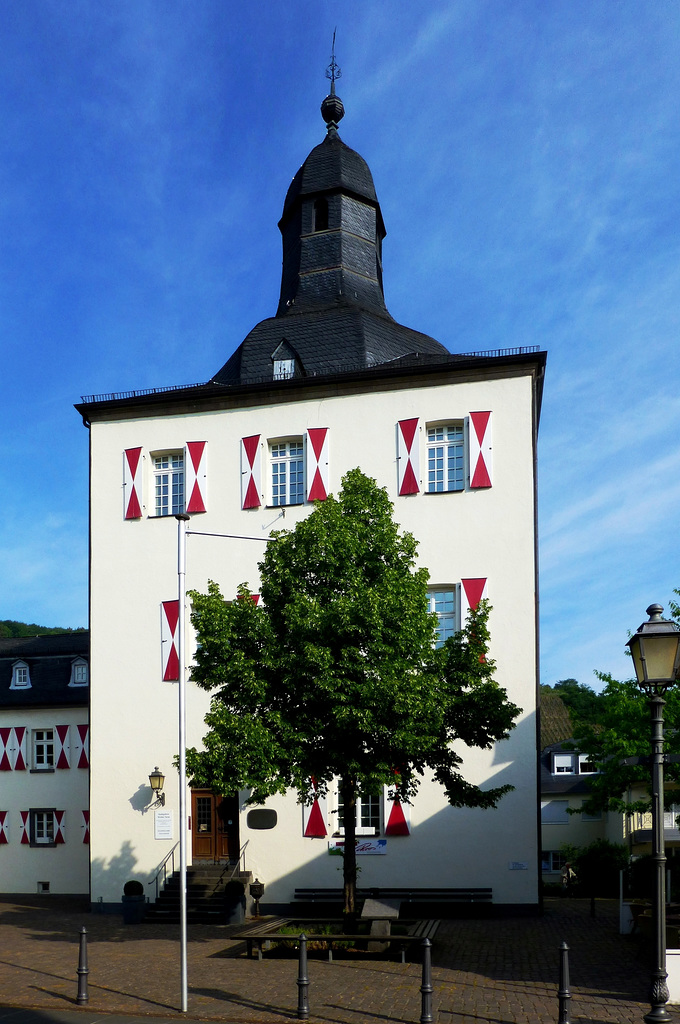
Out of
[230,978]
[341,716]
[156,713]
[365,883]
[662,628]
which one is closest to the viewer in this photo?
[662,628]

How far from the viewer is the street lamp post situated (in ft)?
31.1

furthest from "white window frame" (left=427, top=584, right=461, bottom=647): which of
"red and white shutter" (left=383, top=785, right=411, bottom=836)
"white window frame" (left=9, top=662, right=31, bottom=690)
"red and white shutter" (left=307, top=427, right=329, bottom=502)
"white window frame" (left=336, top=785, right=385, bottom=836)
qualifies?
"white window frame" (left=9, top=662, right=31, bottom=690)

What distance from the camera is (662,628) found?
9781 millimetres

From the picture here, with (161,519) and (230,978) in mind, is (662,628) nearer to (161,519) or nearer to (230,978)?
(230,978)

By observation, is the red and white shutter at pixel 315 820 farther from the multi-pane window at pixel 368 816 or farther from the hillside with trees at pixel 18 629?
the hillside with trees at pixel 18 629

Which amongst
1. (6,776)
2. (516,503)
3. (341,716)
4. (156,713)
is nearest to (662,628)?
(341,716)

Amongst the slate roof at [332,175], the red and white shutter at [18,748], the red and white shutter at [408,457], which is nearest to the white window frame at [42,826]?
the red and white shutter at [18,748]

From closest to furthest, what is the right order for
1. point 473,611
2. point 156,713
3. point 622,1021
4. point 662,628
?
point 662,628 → point 622,1021 → point 473,611 → point 156,713

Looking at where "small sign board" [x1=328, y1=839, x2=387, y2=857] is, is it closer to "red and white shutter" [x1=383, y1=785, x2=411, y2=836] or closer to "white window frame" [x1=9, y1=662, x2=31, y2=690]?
"red and white shutter" [x1=383, y1=785, x2=411, y2=836]

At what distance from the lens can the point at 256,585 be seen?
899 inches

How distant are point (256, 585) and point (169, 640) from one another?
2476 mm

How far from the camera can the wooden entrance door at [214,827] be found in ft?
74.8

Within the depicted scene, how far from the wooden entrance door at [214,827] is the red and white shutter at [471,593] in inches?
264

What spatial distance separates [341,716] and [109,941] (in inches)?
259
